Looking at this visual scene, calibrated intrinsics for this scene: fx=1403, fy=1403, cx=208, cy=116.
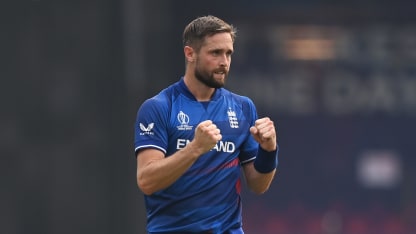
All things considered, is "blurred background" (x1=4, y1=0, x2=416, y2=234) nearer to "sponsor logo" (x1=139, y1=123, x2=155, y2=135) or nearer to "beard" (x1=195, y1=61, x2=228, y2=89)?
"beard" (x1=195, y1=61, x2=228, y2=89)

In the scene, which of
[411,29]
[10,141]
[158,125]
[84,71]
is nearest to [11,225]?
[10,141]

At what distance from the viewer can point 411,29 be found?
46.9 ft

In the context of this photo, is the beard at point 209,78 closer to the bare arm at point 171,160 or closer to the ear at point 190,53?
the ear at point 190,53

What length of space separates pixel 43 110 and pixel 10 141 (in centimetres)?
42

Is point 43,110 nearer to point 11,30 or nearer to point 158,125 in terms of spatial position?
point 11,30

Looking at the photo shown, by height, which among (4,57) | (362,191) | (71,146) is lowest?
(362,191)

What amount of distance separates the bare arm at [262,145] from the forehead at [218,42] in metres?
0.41

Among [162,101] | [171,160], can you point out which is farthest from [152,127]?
[171,160]

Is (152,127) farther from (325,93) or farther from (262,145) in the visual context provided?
(325,93)

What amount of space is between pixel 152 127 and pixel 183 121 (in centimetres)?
17

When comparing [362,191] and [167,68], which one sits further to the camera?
[362,191]

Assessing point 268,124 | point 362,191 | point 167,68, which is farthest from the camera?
point 362,191

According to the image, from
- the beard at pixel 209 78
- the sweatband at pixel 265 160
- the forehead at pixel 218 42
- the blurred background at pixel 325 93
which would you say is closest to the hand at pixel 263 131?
the sweatband at pixel 265 160

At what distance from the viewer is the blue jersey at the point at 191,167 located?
6.81 metres
